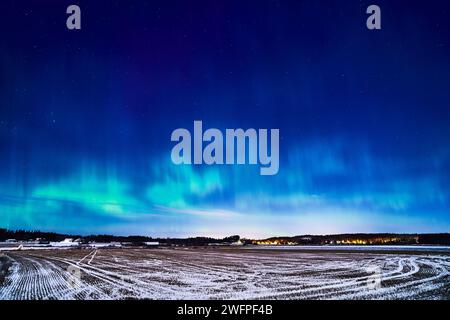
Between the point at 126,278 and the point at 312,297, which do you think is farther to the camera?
the point at 126,278

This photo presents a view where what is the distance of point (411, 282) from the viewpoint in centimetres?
1343

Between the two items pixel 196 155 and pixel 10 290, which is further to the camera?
pixel 10 290

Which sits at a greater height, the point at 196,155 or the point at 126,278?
the point at 196,155

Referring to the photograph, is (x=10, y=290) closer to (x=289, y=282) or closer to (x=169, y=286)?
(x=169, y=286)
